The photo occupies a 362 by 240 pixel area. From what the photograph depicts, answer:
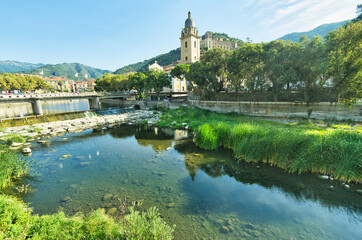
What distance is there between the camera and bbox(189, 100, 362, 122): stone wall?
59.0 ft

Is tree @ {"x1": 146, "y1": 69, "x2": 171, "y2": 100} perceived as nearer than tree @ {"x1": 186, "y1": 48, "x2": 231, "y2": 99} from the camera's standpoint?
No

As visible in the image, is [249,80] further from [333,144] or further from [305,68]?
[333,144]

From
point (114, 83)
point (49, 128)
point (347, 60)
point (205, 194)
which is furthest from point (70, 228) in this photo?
point (114, 83)

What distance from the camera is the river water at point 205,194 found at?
6.00 metres

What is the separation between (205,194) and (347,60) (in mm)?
20148

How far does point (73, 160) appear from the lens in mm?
12195

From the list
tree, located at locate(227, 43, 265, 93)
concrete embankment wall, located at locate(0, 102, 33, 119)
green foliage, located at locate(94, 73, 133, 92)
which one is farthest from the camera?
green foliage, located at locate(94, 73, 133, 92)

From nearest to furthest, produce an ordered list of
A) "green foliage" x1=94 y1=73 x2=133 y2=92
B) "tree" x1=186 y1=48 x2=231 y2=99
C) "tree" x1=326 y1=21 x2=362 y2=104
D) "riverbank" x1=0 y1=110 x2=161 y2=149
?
"tree" x1=326 y1=21 x2=362 y2=104 → "riverbank" x1=0 y1=110 x2=161 y2=149 → "tree" x1=186 y1=48 x2=231 y2=99 → "green foliage" x1=94 y1=73 x2=133 y2=92

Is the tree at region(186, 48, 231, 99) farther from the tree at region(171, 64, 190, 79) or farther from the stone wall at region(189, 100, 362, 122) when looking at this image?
the tree at region(171, 64, 190, 79)

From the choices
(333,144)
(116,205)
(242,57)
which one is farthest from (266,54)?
(116,205)

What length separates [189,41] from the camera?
52000 millimetres

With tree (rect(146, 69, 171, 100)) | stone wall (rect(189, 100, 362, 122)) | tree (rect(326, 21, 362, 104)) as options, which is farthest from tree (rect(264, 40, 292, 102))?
tree (rect(146, 69, 171, 100))

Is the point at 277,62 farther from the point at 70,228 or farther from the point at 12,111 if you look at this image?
the point at 12,111

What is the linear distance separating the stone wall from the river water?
14.4 metres
